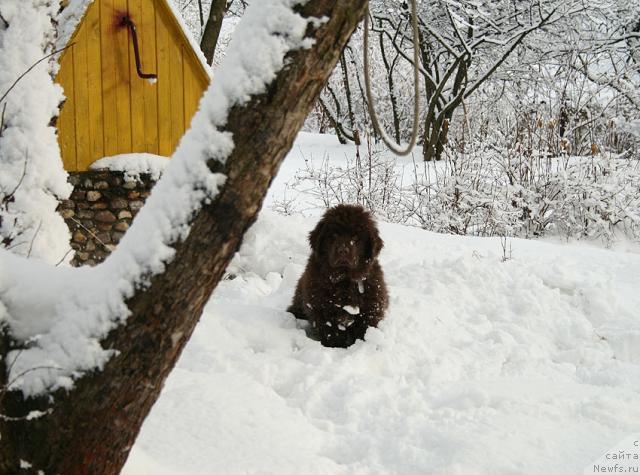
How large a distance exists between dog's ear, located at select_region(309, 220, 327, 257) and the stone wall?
319cm

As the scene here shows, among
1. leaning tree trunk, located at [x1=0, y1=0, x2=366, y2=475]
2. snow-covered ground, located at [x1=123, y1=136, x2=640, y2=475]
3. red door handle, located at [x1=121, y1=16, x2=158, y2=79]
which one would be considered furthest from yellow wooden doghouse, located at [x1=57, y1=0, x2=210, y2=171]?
leaning tree trunk, located at [x1=0, y1=0, x2=366, y2=475]

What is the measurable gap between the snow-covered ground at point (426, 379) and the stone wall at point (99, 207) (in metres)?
1.73

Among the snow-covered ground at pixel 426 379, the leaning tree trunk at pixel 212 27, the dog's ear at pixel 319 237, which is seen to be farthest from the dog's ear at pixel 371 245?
the leaning tree trunk at pixel 212 27

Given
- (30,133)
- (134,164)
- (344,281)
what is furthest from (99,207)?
(30,133)

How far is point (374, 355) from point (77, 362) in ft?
8.92

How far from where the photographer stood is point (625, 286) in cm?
579

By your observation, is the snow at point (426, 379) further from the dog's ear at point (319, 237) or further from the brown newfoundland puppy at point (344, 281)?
the dog's ear at point (319, 237)

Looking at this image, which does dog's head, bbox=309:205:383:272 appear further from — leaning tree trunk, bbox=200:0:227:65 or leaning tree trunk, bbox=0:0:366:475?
leaning tree trunk, bbox=200:0:227:65

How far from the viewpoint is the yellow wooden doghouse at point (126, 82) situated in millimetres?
6527

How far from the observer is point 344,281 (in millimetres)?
4637

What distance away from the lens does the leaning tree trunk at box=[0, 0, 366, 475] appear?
1873 mm

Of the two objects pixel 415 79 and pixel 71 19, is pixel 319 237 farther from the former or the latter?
pixel 71 19

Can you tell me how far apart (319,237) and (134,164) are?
3.29 meters

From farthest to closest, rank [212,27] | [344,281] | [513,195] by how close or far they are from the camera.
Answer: [212,27] → [513,195] → [344,281]
